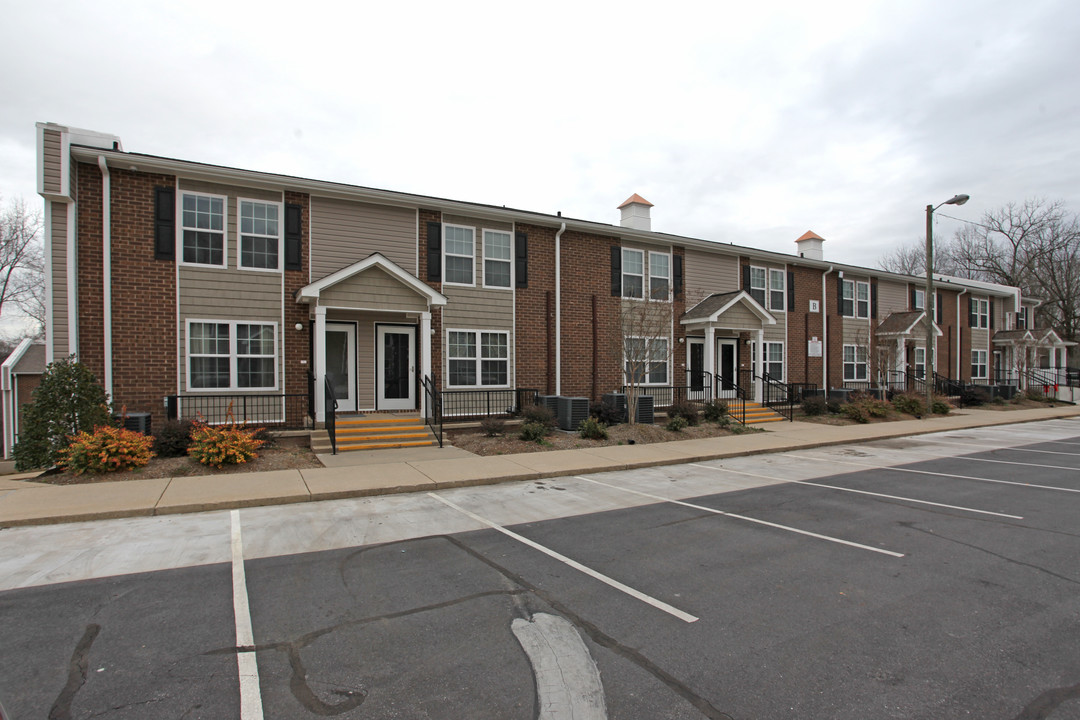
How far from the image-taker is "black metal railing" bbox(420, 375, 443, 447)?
13047mm

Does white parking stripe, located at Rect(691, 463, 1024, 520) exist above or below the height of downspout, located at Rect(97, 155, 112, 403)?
below

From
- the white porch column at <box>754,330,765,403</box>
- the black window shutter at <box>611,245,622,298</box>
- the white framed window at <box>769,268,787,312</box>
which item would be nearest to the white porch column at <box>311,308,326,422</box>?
the black window shutter at <box>611,245,622,298</box>

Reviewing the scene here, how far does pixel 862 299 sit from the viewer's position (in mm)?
24297

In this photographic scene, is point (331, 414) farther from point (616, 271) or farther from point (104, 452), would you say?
point (616, 271)

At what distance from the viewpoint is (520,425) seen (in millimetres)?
14141

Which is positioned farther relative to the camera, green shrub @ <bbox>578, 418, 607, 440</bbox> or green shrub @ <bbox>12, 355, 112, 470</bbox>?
green shrub @ <bbox>578, 418, 607, 440</bbox>


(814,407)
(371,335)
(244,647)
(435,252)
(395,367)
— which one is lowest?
(244,647)

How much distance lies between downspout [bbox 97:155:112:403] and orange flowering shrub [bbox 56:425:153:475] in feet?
8.18

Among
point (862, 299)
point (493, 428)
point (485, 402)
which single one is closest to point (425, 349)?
point (485, 402)

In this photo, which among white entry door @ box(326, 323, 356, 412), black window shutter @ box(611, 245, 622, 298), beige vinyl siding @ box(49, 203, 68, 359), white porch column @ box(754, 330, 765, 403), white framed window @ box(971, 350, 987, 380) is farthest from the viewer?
white framed window @ box(971, 350, 987, 380)

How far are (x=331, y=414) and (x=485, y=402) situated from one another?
4381 millimetres

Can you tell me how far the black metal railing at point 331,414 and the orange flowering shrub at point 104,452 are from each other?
3.04 m

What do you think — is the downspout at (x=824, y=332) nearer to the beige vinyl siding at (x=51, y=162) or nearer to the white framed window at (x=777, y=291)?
the white framed window at (x=777, y=291)

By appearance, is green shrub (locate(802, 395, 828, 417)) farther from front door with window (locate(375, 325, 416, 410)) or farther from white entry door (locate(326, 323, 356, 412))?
white entry door (locate(326, 323, 356, 412))
